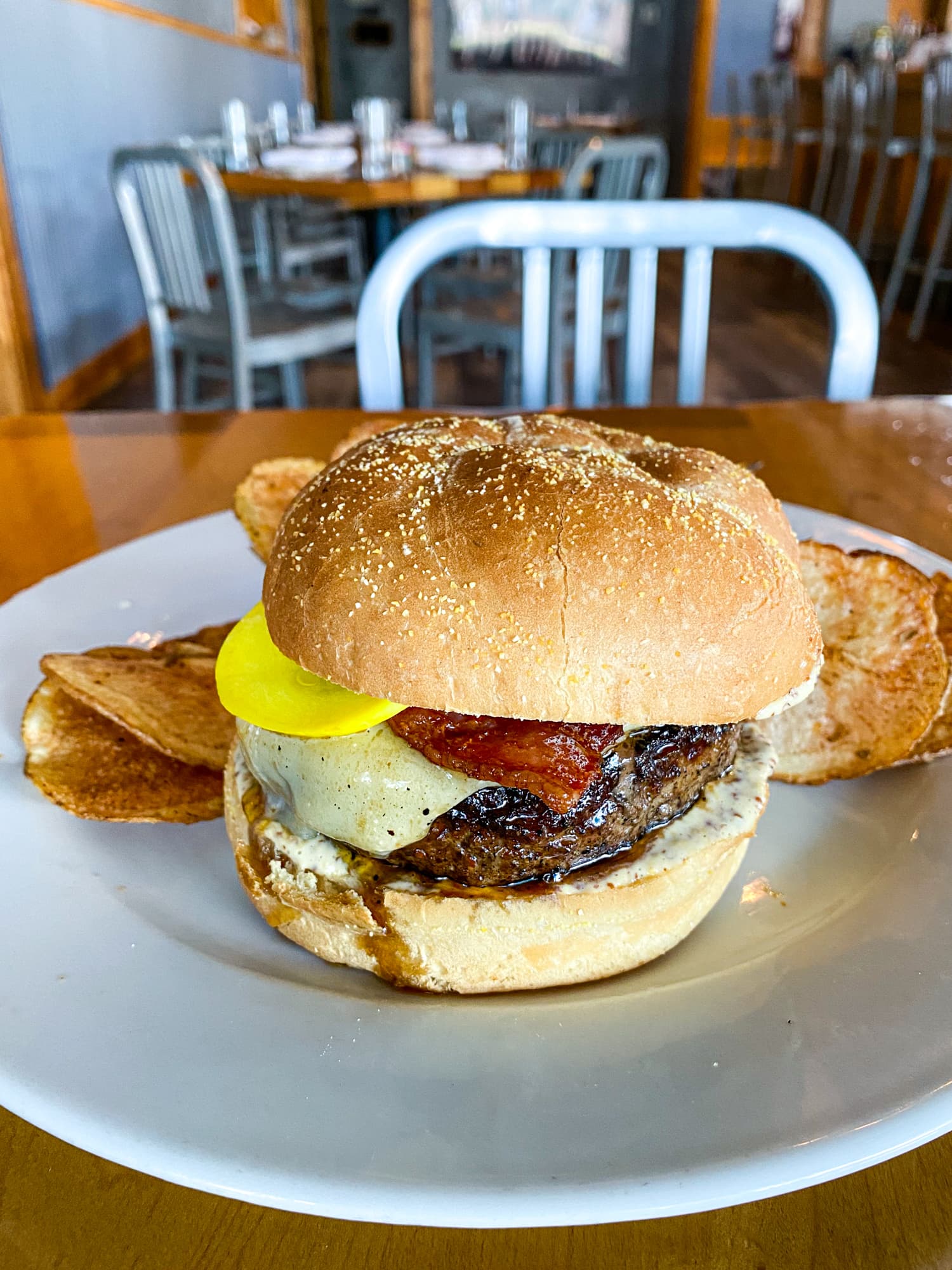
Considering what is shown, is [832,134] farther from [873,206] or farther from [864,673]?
[864,673]

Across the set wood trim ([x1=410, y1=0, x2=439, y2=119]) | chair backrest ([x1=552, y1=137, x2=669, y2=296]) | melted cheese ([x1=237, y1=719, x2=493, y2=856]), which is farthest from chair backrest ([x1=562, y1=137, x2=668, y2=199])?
wood trim ([x1=410, y1=0, x2=439, y2=119])

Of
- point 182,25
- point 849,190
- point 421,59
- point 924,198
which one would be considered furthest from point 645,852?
point 421,59

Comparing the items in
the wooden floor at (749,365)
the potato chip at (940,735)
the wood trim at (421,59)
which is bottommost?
the wooden floor at (749,365)

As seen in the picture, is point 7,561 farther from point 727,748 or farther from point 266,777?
point 727,748

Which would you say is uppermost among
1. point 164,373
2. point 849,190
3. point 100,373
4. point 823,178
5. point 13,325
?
point 823,178

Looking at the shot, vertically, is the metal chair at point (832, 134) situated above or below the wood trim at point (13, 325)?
above

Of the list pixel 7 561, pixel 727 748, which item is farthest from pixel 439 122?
pixel 727 748

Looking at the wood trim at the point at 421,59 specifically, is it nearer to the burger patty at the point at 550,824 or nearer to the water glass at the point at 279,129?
the water glass at the point at 279,129

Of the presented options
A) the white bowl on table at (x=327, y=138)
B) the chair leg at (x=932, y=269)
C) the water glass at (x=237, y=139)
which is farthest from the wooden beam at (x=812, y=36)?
the water glass at (x=237, y=139)
